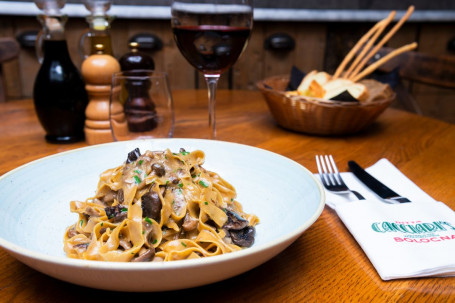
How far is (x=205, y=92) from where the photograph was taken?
6.76ft

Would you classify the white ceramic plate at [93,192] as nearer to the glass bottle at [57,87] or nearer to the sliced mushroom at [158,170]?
the sliced mushroom at [158,170]

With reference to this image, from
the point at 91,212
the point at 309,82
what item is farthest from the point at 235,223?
the point at 309,82

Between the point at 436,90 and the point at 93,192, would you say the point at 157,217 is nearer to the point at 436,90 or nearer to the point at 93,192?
the point at 93,192

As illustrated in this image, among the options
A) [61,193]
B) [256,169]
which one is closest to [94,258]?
[61,193]

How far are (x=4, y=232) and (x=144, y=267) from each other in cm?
30

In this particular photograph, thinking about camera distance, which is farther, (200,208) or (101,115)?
(101,115)

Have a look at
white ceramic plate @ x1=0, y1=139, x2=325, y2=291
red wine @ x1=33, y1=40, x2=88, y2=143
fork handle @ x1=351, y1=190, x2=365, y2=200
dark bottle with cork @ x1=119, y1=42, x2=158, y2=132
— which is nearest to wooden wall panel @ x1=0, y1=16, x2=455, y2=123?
red wine @ x1=33, y1=40, x2=88, y2=143

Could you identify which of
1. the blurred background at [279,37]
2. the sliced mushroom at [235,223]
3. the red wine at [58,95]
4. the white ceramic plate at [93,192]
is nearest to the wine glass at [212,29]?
the white ceramic plate at [93,192]

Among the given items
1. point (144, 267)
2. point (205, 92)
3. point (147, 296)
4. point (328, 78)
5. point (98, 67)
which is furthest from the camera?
point (205, 92)

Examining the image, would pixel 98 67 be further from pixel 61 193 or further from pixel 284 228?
pixel 284 228

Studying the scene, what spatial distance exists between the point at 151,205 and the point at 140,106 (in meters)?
0.57

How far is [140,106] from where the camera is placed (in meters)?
1.17

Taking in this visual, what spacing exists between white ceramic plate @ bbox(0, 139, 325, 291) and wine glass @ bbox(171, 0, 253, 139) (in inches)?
9.9

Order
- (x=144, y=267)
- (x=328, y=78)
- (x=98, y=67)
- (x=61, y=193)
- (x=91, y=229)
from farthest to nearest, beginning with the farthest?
(x=328, y=78), (x=98, y=67), (x=61, y=193), (x=91, y=229), (x=144, y=267)
